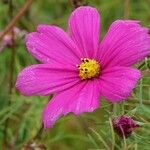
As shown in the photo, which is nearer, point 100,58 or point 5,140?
point 100,58

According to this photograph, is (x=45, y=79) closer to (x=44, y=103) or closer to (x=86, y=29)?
(x=86, y=29)

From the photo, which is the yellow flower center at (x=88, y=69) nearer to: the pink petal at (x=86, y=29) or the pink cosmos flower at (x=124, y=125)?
the pink petal at (x=86, y=29)

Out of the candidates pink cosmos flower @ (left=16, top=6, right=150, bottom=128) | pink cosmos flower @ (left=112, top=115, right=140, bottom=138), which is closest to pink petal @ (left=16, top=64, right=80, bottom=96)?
pink cosmos flower @ (left=16, top=6, right=150, bottom=128)

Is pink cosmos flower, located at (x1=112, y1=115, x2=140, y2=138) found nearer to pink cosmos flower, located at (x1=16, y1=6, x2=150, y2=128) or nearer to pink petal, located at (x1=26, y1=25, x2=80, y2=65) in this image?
pink cosmos flower, located at (x1=16, y1=6, x2=150, y2=128)

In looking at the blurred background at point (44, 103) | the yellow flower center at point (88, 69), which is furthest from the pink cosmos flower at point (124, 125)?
the yellow flower center at point (88, 69)

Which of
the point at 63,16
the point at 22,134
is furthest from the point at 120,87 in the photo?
the point at 63,16

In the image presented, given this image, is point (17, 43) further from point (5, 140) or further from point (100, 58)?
point (100, 58)
